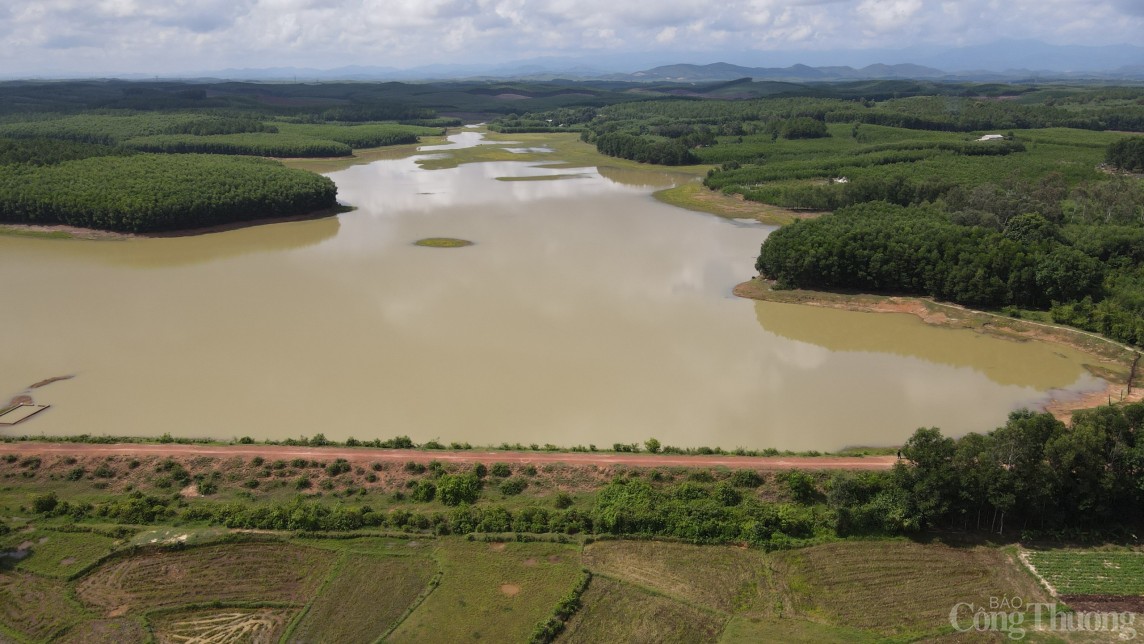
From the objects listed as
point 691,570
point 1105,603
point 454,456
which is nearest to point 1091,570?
point 1105,603

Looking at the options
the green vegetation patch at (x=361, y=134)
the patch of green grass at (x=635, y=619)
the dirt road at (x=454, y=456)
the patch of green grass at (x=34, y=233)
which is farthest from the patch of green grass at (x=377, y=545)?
the green vegetation patch at (x=361, y=134)

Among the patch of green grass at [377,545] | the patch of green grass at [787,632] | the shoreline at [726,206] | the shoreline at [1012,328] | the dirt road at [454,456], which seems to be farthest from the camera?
the shoreline at [726,206]

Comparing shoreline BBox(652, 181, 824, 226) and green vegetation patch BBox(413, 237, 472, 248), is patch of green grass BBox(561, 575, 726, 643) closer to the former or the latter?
green vegetation patch BBox(413, 237, 472, 248)

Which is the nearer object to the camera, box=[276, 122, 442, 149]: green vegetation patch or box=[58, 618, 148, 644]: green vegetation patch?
box=[58, 618, 148, 644]: green vegetation patch

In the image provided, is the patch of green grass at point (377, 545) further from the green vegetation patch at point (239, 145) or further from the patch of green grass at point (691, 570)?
the green vegetation patch at point (239, 145)

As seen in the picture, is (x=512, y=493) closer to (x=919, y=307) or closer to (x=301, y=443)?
(x=301, y=443)

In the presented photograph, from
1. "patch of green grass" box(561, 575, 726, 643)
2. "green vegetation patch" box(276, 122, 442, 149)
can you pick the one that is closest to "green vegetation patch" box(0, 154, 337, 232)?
"green vegetation patch" box(276, 122, 442, 149)
